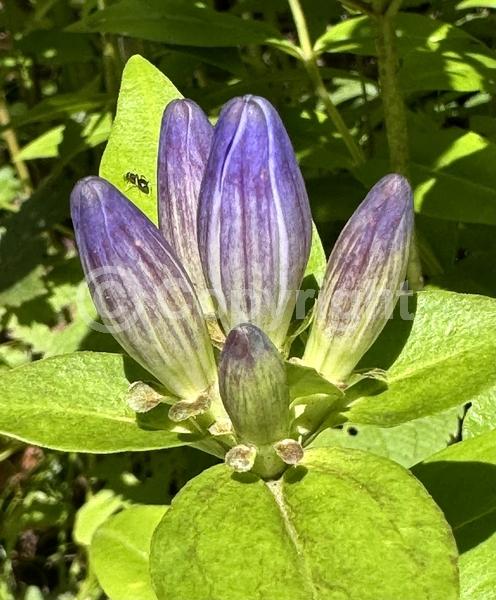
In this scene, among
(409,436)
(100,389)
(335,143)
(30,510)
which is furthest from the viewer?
(30,510)

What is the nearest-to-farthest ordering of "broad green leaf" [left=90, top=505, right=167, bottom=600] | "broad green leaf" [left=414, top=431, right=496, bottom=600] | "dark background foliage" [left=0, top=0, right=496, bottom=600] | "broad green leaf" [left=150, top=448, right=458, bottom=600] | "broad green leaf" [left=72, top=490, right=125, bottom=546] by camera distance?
"broad green leaf" [left=150, top=448, right=458, bottom=600], "broad green leaf" [left=414, top=431, right=496, bottom=600], "broad green leaf" [left=90, top=505, right=167, bottom=600], "dark background foliage" [left=0, top=0, right=496, bottom=600], "broad green leaf" [left=72, top=490, right=125, bottom=546]

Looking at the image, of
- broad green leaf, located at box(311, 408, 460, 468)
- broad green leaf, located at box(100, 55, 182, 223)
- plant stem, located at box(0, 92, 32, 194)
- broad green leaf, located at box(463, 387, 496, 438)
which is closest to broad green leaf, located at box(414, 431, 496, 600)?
broad green leaf, located at box(463, 387, 496, 438)

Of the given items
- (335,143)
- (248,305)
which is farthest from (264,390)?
(335,143)

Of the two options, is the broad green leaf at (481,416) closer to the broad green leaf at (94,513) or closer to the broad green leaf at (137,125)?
the broad green leaf at (137,125)

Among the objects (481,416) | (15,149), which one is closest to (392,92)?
(481,416)

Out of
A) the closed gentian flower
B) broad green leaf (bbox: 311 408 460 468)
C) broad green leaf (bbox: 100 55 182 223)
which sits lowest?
broad green leaf (bbox: 311 408 460 468)

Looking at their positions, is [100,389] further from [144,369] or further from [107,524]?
[107,524]

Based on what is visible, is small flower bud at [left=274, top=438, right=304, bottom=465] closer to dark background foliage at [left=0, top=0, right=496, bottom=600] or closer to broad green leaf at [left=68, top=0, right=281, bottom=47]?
dark background foliage at [left=0, top=0, right=496, bottom=600]
